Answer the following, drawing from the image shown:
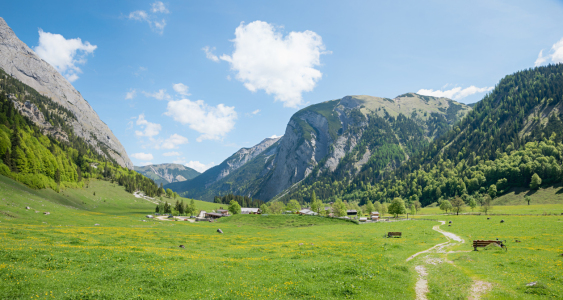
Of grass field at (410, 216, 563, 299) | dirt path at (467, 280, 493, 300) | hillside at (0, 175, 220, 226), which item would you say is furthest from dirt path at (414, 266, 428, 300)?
hillside at (0, 175, 220, 226)

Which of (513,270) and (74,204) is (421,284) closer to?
(513,270)

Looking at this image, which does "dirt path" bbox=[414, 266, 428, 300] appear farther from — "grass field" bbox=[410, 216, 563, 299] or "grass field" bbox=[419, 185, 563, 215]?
"grass field" bbox=[419, 185, 563, 215]

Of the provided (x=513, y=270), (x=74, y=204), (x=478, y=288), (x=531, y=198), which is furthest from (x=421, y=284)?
(x=531, y=198)

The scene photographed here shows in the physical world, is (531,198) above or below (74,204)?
above

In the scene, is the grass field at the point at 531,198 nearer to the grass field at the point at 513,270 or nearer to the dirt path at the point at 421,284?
the grass field at the point at 513,270

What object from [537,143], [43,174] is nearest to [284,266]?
[43,174]

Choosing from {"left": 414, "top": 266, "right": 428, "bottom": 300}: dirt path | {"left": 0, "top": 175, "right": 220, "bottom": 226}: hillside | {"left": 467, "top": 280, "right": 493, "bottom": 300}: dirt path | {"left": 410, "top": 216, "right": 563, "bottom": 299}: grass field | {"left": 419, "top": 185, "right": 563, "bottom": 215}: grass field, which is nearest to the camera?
{"left": 410, "top": 216, "right": 563, "bottom": 299}: grass field

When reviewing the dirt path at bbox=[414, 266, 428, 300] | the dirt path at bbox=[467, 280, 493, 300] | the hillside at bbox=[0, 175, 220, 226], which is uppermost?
A: the dirt path at bbox=[467, 280, 493, 300]

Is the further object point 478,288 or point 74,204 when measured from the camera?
point 74,204

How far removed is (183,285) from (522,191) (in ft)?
674

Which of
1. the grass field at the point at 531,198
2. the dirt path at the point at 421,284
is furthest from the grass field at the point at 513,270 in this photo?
the grass field at the point at 531,198

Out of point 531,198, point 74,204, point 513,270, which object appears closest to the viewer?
point 513,270

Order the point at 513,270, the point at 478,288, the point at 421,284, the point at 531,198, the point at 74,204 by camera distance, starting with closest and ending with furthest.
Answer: the point at 478,288
the point at 421,284
the point at 513,270
the point at 74,204
the point at 531,198

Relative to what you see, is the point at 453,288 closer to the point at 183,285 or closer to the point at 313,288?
the point at 313,288
